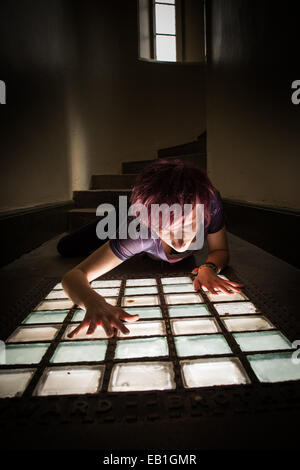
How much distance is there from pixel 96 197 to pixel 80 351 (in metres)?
3.02

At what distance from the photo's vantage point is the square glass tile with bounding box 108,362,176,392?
2.63 feet

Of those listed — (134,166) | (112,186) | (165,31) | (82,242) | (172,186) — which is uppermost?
(165,31)

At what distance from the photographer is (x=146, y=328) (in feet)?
3.68

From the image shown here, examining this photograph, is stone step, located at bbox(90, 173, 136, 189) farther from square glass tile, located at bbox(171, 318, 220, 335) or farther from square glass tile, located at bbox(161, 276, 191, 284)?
square glass tile, located at bbox(171, 318, 220, 335)

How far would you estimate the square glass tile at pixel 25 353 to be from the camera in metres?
0.94

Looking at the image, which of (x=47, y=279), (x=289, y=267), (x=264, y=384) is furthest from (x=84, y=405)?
(x=289, y=267)

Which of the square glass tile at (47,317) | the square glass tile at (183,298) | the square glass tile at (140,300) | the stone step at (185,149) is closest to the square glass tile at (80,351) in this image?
the square glass tile at (47,317)

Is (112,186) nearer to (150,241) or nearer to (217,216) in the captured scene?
(217,216)

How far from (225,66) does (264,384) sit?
350 centimetres

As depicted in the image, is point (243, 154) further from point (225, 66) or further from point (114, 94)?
point (114, 94)

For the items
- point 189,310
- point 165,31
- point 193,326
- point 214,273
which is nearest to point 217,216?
point 214,273

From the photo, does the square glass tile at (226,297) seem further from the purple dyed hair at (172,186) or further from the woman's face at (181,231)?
the purple dyed hair at (172,186)

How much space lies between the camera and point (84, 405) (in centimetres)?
74

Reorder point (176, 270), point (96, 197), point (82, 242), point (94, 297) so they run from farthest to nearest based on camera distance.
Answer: point (96, 197) < point (82, 242) < point (176, 270) < point (94, 297)
